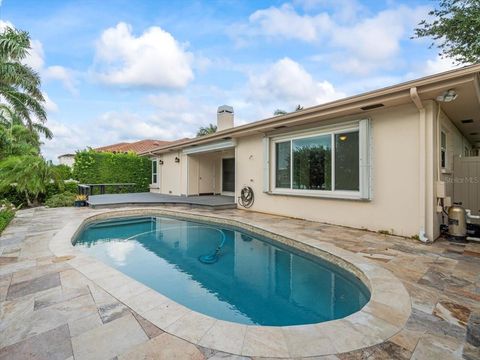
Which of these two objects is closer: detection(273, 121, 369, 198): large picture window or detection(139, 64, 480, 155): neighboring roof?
detection(139, 64, 480, 155): neighboring roof

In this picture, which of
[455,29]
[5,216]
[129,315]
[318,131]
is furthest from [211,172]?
[129,315]

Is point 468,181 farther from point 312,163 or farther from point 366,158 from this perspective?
point 312,163

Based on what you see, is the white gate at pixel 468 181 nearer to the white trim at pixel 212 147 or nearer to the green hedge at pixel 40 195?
the white trim at pixel 212 147

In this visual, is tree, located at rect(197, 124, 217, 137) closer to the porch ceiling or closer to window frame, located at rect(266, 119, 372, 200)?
window frame, located at rect(266, 119, 372, 200)

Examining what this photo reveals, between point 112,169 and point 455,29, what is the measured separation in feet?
56.3

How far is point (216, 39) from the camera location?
11148 mm

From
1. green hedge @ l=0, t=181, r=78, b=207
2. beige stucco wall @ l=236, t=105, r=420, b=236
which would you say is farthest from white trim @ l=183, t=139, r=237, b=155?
green hedge @ l=0, t=181, r=78, b=207

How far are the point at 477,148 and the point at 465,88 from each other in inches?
416

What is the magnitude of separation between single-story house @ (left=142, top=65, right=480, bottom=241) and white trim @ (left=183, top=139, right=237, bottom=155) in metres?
0.62

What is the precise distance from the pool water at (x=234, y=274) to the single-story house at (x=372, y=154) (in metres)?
2.25

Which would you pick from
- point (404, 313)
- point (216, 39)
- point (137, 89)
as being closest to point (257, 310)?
point (404, 313)

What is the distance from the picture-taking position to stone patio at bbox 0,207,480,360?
2.01 metres

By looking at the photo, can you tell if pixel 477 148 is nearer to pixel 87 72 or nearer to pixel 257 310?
pixel 257 310

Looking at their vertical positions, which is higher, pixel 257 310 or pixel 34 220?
pixel 34 220
